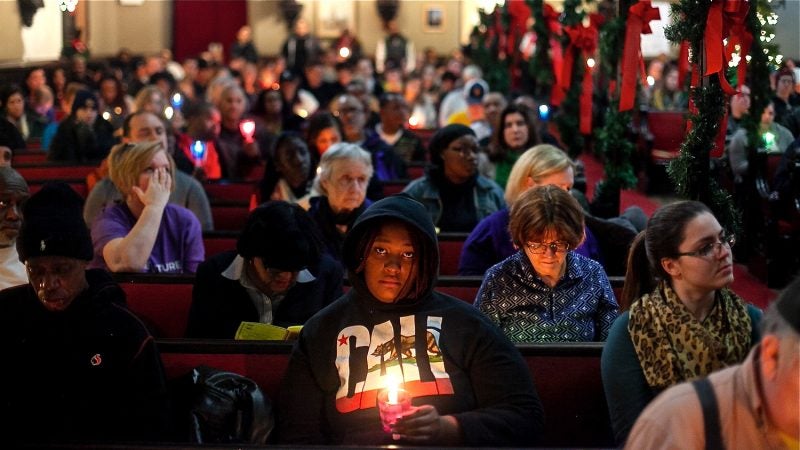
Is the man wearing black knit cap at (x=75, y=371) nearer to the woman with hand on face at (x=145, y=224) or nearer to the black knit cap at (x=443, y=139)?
the woman with hand on face at (x=145, y=224)

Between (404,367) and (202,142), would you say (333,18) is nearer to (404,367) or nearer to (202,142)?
(202,142)

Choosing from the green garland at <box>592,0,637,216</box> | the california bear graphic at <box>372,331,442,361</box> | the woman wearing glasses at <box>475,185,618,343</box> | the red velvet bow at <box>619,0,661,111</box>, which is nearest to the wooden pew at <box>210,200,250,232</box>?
the green garland at <box>592,0,637,216</box>

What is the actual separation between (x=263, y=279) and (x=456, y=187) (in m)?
2.89

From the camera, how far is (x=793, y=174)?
30.0 ft

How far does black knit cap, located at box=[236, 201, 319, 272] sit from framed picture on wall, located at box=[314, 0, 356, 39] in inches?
1016

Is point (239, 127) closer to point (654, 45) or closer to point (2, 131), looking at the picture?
point (2, 131)

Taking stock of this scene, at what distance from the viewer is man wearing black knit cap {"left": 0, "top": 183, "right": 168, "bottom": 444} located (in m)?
3.73

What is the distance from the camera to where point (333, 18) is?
3002 cm

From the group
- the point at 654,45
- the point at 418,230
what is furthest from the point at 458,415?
the point at 654,45

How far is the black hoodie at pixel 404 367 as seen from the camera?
11.5 feet

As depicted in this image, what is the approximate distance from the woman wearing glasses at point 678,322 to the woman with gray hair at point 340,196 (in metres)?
2.89

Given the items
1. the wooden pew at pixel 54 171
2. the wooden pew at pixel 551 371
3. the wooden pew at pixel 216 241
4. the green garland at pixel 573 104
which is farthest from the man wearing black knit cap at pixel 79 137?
the wooden pew at pixel 551 371

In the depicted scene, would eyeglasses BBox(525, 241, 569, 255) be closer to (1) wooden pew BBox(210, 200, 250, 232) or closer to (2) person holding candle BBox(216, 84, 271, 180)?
(1) wooden pew BBox(210, 200, 250, 232)

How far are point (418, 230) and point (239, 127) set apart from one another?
23.6 ft
